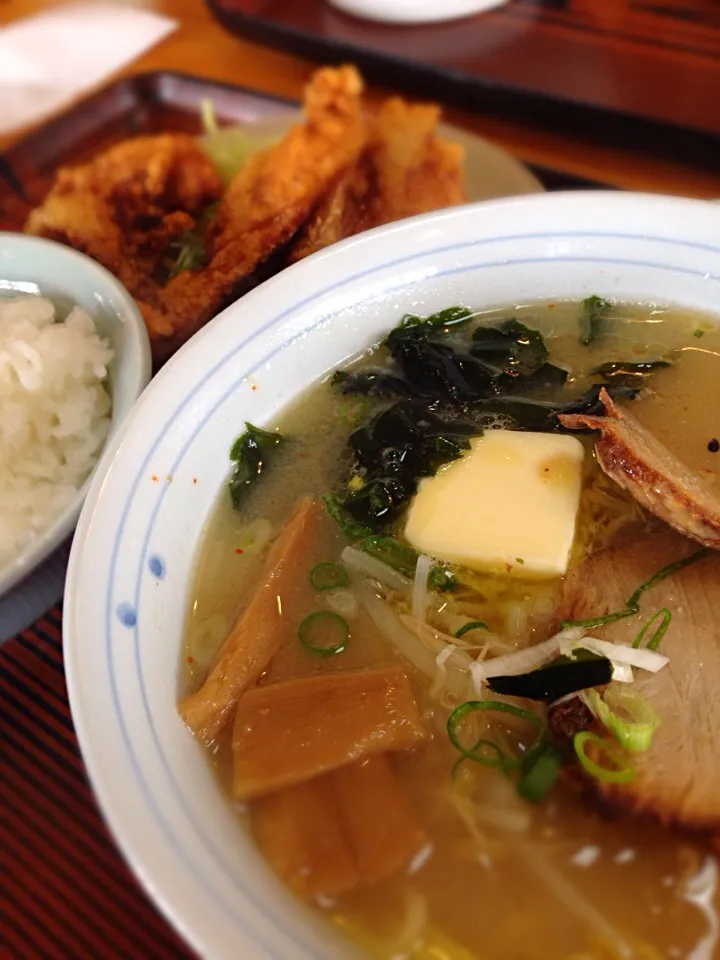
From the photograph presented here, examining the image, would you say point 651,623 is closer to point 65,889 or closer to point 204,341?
point 204,341

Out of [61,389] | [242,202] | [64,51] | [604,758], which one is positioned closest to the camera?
[604,758]

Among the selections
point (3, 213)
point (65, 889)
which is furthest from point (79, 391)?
point (3, 213)

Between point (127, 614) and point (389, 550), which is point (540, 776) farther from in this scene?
point (127, 614)

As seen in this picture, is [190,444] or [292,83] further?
[292,83]

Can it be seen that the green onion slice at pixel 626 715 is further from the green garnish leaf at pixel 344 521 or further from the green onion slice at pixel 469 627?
the green garnish leaf at pixel 344 521

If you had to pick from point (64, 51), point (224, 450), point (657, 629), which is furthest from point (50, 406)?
point (64, 51)

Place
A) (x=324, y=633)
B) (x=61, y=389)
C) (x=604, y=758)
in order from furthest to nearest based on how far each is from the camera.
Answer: (x=61, y=389), (x=324, y=633), (x=604, y=758)

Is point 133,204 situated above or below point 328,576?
above

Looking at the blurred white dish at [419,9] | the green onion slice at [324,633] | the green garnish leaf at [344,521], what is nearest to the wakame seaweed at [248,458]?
the green garnish leaf at [344,521]
